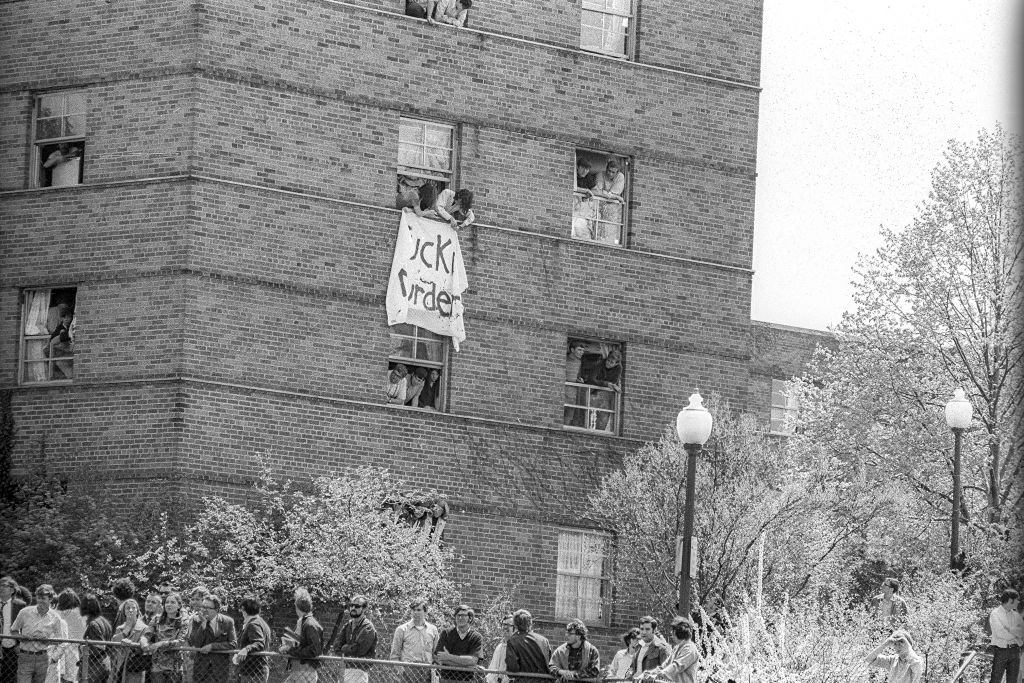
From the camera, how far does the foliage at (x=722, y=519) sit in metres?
32.0

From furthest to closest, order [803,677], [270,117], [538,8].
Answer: [538,8] → [270,117] → [803,677]

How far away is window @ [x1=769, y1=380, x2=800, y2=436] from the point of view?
165 feet

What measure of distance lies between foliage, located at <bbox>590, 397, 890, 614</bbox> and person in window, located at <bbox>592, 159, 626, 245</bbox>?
376 centimetres

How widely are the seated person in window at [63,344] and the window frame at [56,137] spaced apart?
7.40 ft

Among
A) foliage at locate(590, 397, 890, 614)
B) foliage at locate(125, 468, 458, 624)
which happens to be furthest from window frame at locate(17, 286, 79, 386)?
foliage at locate(590, 397, 890, 614)

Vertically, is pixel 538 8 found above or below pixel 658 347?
above

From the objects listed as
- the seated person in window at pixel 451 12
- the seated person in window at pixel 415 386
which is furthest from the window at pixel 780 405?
the seated person in window at pixel 451 12

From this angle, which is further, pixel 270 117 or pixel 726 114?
pixel 726 114

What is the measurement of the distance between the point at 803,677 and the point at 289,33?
15.6 meters

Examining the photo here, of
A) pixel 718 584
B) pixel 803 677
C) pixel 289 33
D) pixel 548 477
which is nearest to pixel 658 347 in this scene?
pixel 548 477

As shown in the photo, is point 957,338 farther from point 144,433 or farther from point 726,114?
point 144,433

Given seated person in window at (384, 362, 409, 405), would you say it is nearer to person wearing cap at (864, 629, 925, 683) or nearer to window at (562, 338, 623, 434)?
window at (562, 338, 623, 434)

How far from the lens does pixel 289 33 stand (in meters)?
33.9

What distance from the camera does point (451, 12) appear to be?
3547 centimetres
